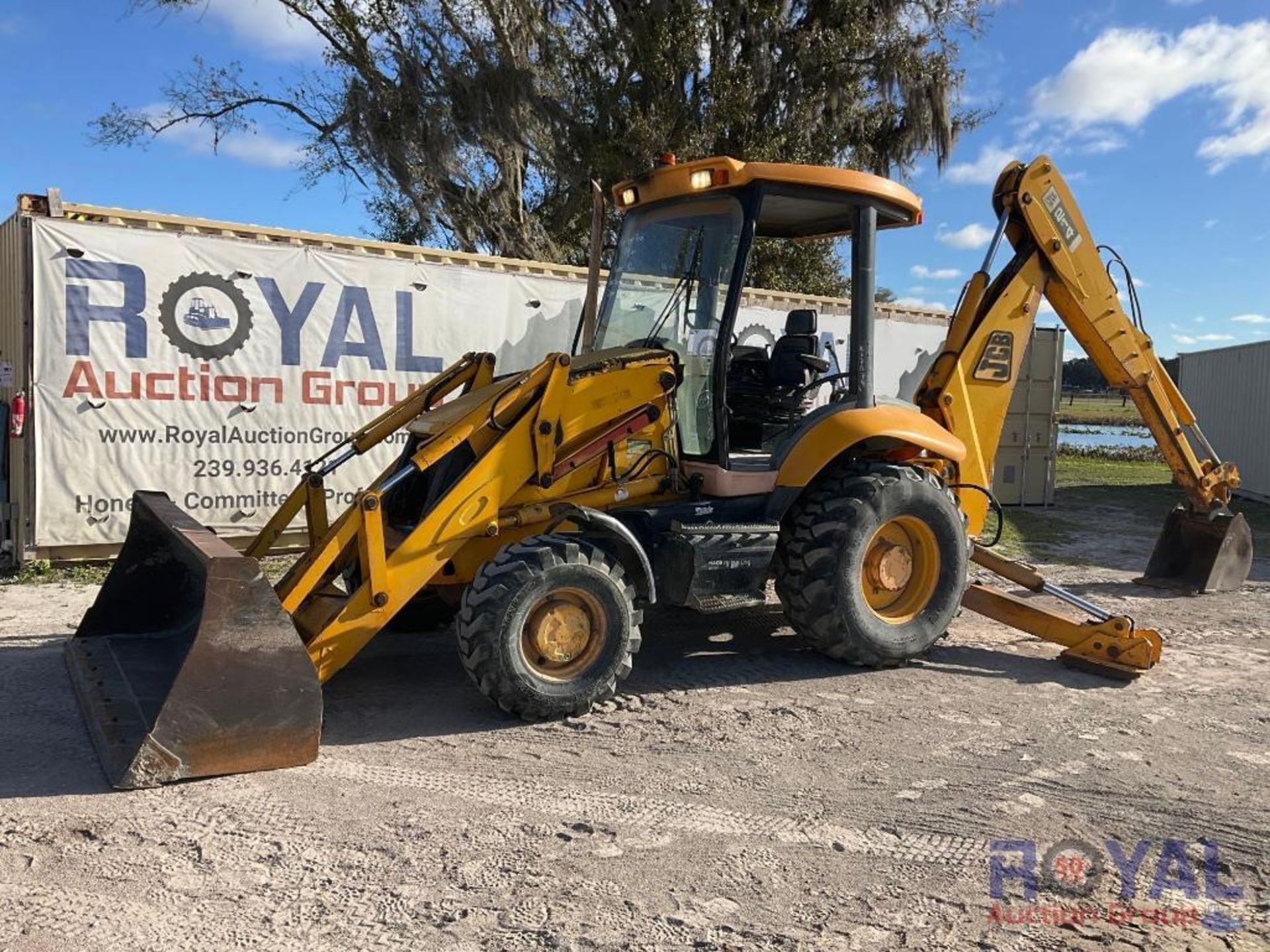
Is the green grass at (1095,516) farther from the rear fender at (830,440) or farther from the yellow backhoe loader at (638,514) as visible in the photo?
the rear fender at (830,440)

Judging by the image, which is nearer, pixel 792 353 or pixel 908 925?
pixel 908 925

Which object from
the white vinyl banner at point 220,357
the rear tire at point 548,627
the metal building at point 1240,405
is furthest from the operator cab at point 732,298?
the metal building at point 1240,405

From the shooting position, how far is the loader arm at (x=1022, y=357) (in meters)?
5.87

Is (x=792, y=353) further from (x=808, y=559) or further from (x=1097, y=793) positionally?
(x=1097, y=793)

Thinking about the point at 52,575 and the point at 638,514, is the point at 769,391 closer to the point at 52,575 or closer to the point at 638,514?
the point at 638,514

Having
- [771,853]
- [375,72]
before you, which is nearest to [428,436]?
[771,853]

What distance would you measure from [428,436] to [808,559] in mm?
2135

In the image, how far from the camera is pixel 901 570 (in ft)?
18.7

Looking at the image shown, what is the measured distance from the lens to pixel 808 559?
17.5 feet

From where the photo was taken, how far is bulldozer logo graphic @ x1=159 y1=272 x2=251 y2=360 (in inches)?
334

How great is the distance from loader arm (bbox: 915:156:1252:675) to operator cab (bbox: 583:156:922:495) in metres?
0.96

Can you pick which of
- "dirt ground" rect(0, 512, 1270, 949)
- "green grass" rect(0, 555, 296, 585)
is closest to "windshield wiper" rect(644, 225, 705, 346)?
"dirt ground" rect(0, 512, 1270, 949)

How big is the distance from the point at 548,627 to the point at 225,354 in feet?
18.5

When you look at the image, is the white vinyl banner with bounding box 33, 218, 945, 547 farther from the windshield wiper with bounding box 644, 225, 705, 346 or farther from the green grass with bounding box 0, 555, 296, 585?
the windshield wiper with bounding box 644, 225, 705, 346
